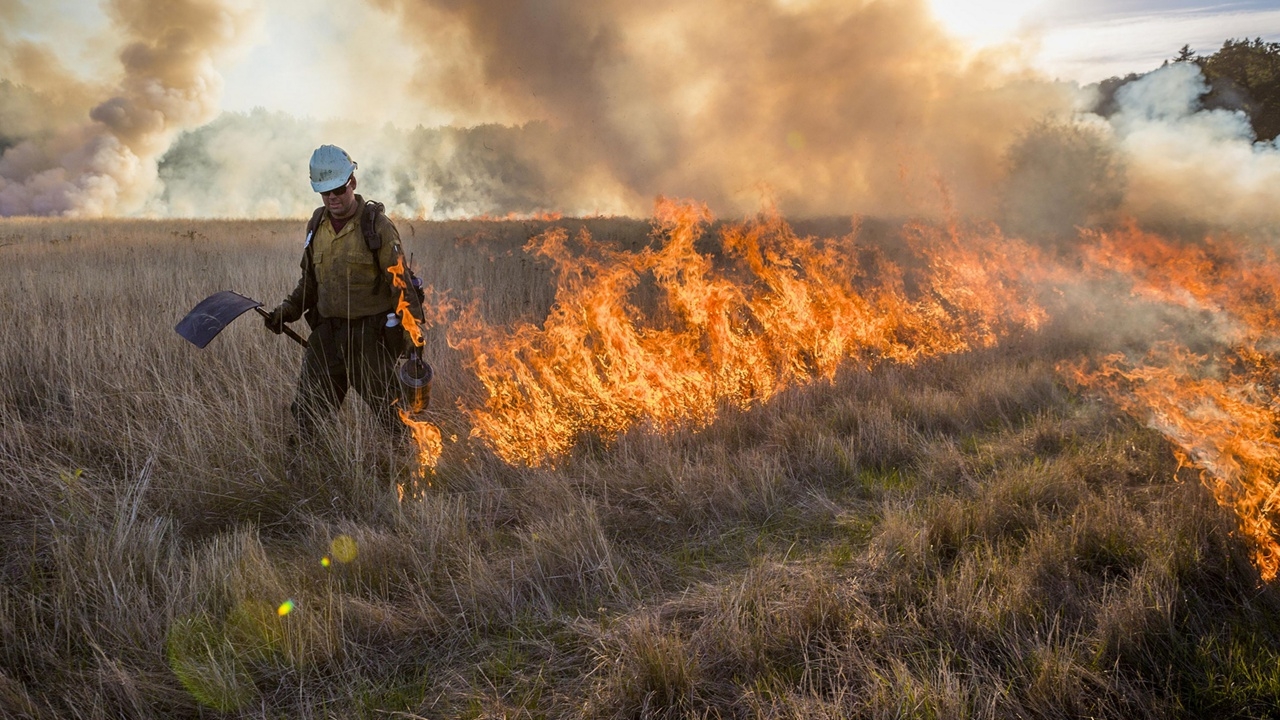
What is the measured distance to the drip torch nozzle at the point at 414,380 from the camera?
3.88 metres

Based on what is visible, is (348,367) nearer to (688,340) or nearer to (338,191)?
(338,191)

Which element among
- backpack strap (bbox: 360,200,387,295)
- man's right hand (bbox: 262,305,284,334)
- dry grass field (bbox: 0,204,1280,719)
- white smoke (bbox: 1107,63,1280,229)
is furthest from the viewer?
white smoke (bbox: 1107,63,1280,229)

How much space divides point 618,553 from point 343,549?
4.27 ft

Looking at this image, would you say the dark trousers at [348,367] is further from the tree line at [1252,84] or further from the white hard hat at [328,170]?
the tree line at [1252,84]

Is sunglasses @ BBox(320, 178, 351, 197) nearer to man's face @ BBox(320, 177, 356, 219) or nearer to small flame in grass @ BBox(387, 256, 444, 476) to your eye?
man's face @ BBox(320, 177, 356, 219)

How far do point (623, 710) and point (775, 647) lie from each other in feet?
2.00

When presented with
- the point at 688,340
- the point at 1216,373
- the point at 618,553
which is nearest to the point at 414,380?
the point at 618,553

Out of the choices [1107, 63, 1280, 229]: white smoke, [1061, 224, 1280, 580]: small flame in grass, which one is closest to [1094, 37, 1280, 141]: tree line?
[1107, 63, 1280, 229]: white smoke

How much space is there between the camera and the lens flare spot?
10.1 feet

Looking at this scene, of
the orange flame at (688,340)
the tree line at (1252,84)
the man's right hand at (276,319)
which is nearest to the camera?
the man's right hand at (276,319)

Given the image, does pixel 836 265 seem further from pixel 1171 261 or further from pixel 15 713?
pixel 15 713

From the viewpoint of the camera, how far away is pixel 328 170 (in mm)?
3748

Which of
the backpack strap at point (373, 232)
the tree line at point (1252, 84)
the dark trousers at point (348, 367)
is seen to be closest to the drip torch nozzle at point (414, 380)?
the dark trousers at point (348, 367)

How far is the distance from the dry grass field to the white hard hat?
140 cm
